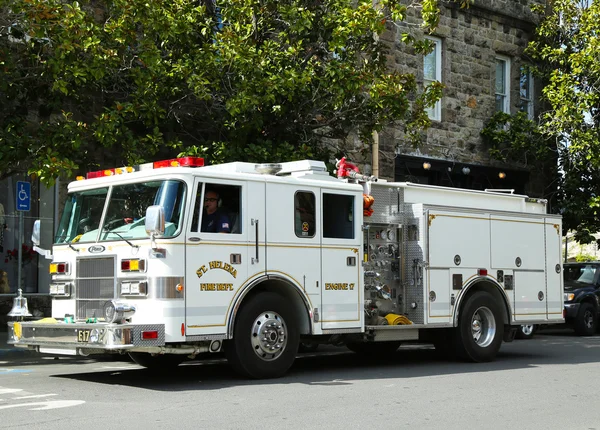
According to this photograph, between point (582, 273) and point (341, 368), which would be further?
point (582, 273)

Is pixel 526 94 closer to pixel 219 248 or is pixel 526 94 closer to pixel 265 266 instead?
pixel 265 266

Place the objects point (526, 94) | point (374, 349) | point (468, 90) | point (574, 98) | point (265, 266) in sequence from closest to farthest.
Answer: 1. point (265, 266)
2. point (374, 349)
3. point (574, 98)
4. point (468, 90)
5. point (526, 94)

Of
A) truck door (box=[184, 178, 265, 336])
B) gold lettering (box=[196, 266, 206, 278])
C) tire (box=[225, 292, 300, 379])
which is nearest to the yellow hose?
tire (box=[225, 292, 300, 379])

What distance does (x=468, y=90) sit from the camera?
24938 mm

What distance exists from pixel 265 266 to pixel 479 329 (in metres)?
4.36

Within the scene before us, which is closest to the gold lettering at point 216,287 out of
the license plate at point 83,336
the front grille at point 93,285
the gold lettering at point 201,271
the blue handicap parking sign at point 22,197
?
the gold lettering at point 201,271

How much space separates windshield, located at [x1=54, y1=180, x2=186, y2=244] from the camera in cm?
1052

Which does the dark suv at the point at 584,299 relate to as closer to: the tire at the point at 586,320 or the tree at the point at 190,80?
the tire at the point at 586,320

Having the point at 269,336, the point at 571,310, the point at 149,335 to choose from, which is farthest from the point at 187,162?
the point at 571,310

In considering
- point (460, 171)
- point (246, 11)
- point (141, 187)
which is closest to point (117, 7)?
point (246, 11)

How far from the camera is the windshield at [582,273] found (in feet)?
72.6

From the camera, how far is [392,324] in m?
12.7

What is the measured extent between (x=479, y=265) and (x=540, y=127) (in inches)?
472

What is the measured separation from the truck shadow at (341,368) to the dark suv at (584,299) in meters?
3.74
